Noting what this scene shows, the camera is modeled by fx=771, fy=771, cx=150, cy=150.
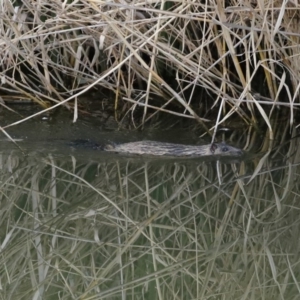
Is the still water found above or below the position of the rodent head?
above

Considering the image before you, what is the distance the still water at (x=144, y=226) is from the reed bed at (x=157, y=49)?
1.26 feet

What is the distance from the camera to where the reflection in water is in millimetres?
2738

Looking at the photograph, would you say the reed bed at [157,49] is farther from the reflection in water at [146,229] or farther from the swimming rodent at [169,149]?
the reflection in water at [146,229]

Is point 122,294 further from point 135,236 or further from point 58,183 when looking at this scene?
point 58,183

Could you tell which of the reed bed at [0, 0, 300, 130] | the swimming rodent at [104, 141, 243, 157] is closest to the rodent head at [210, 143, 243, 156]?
the swimming rodent at [104, 141, 243, 157]

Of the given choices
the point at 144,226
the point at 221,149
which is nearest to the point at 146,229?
the point at 144,226

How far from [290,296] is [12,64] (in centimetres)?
278

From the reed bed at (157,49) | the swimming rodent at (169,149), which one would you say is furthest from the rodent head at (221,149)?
the reed bed at (157,49)

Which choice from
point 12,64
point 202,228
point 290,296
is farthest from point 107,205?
point 12,64

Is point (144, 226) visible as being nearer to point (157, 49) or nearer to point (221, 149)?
point (221, 149)

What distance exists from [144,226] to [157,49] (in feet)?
4.28

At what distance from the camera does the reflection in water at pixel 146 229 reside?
2.74 meters

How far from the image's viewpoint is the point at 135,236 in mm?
3125

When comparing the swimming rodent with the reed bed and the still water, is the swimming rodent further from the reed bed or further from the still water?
the reed bed
